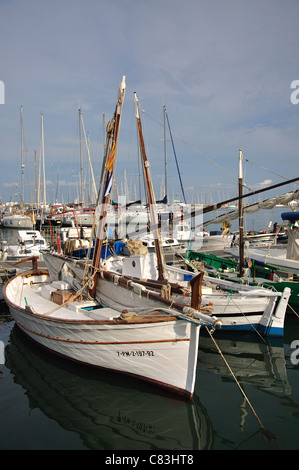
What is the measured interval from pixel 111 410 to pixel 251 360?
5275 mm

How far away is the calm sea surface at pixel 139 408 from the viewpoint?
6.24 metres

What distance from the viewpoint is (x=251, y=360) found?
406 inches

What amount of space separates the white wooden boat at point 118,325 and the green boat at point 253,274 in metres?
2.84

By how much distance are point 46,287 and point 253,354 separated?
26.8ft

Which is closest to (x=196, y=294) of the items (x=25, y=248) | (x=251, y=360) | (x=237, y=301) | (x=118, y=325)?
(x=118, y=325)

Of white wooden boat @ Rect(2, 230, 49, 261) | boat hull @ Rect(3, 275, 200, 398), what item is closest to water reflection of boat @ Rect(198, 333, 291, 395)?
boat hull @ Rect(3, 275, 200, 398)

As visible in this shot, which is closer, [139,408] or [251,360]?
[139,408]

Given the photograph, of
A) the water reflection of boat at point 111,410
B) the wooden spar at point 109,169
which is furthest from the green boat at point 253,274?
the water reflection of boat at point 111,410

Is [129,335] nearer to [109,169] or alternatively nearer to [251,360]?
[251,360]

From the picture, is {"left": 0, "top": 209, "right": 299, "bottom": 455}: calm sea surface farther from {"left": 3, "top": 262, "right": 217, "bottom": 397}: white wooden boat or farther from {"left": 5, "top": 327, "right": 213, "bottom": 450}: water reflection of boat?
{"left": 3, "top": 262, "right": 217, "bottom": 397}: white wooden boat

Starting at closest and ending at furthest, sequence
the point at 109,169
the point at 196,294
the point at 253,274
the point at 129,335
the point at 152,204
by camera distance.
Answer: the point at 196,294
the point at 129,335
the point at 152,204
the point at 109,169
the point at 253,274

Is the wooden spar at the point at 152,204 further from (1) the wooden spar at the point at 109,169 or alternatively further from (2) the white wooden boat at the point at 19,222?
(2) the white wooden boat at the point at 19,222

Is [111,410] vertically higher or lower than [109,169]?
lower
